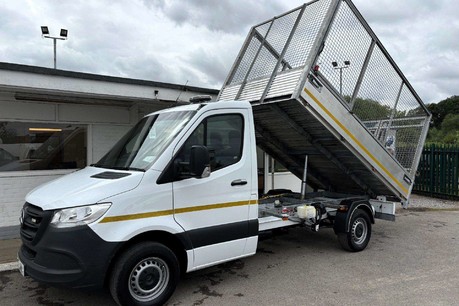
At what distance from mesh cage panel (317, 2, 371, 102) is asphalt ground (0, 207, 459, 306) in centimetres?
261

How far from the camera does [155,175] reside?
13.4 feet

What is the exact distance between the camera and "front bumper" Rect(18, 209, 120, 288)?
3.61 meters

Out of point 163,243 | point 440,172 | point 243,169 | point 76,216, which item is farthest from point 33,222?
point 440,172

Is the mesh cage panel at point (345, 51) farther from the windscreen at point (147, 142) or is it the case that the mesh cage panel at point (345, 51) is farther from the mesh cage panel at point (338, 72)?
the windscreen at point (147, 142)

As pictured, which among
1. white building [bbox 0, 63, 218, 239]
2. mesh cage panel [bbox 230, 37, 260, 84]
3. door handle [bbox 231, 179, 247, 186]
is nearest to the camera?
door handle [bbox 231, 179, 247, 186]

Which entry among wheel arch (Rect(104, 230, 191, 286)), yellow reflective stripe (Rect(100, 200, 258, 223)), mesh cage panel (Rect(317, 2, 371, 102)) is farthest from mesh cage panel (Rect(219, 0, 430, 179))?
wheel arch (Rect(104, 230, 191, 286))

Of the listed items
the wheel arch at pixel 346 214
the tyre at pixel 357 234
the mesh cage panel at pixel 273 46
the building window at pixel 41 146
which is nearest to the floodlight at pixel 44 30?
the building window at pixel 41 146

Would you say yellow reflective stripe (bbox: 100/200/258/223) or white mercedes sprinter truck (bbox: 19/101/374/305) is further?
yellow reflective stripe (bbox: 100/200/258/223)

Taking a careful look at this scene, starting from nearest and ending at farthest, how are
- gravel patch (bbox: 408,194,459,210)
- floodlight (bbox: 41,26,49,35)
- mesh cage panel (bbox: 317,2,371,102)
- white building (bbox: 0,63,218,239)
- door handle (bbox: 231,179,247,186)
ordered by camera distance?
door handle (bbox: 231,179,247,186)
mesh cage panel (bbox: 317,2,371,102)
white building (bbox: 0,63,218,239)
gravel patch (bbox: 408,194,459,210)
floodlight (bbox: 41,26,49,35)

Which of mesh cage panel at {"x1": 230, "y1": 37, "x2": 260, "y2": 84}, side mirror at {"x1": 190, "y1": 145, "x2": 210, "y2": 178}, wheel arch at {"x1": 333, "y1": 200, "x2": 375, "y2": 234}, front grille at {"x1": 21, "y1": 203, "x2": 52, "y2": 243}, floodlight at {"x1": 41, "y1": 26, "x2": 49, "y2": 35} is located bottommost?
wheel arch at {"x1": 333, "y1": 200, "x2": 375, "y2": 234}

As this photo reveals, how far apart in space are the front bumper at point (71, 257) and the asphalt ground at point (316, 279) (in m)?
0.83

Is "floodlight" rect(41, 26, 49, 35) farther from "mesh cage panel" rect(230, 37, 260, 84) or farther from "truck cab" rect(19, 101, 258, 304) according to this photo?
"truck cab" rect(19, 101, 258, 304)

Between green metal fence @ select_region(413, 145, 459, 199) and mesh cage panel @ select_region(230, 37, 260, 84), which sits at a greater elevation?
mesh cage panel @ select_region(230, 37, 260, 84)

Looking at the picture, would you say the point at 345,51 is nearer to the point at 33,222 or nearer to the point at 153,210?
the point at 153,210
